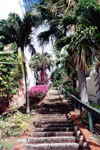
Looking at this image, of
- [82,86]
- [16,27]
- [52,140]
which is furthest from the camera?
[16,27]

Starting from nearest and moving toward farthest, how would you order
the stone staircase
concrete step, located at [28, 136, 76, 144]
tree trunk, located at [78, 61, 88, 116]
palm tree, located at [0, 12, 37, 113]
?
the stone staircase → concrete step, located at [28, 136, 76, 144] → tree trunk, located at [78, 61, 88, 116] → palm tree, located at [0, 12, 37, 113]

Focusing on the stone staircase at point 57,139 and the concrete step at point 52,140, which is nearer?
the stone staircase at point 57,139

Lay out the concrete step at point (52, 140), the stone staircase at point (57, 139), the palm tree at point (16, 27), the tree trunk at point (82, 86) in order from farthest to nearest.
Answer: the palm tree at point (16, 27) < the tree trunk at point (82, 86) < the concrete step at point (52, 140) < the stone staircase at point (57, 139)

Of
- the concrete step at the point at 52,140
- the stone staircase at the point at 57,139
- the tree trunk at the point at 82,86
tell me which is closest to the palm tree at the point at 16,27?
the tree trunk at the point at 82,86

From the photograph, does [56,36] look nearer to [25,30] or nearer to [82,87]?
[25,30]

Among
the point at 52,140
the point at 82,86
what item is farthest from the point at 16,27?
the point at 52,140

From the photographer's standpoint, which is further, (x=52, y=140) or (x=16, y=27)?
(x=16, y=27)

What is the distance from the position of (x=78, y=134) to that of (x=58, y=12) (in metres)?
5.99

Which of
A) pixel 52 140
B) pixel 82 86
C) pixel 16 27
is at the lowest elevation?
pixel 52 140

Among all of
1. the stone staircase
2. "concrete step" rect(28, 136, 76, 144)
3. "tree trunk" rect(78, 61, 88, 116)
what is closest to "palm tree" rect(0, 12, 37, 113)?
"tree trunk" rect(78, 61, 88, 116)

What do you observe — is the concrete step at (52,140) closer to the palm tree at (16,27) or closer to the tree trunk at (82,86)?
the tree trunk at (82,86)

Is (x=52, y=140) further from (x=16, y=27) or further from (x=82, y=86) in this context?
A: (x=16, y=27)

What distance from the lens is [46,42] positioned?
8047mm

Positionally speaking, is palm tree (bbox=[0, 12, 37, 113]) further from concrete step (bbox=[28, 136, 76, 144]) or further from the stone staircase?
concrete step (bbox=[28, 136, 76, 144])
